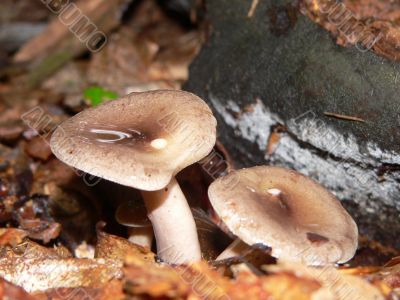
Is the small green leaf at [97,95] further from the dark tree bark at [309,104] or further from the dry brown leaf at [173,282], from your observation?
the dry brown leaf at [173,282]

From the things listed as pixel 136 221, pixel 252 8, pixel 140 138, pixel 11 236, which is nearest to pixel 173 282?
pixel 140 138

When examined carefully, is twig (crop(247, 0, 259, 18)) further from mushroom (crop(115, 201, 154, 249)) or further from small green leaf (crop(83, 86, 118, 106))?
small green leaf (crop(83, 86, 118, 106))

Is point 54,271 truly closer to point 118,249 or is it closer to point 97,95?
point 118,249

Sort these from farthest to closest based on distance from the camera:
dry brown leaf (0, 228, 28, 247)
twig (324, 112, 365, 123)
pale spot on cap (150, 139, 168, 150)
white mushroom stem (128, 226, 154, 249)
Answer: white mushroom stem (128, 226, 154, 249), dry brown leaf (0, 228, 28, 247), twig (324, 112, 365, 123), pale spot on cap (150, 139, 168, 150)

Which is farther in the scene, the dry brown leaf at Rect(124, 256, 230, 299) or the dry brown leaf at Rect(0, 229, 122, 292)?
the dry brown leaf at Rect(0, 229, 122, 292)

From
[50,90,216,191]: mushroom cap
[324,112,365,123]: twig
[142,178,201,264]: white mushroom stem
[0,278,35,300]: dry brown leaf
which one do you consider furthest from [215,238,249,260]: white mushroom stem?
[0,278,35,300]: dry brown leaf

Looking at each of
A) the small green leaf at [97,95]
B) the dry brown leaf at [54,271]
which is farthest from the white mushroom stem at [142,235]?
the small green leaf at [97,95]

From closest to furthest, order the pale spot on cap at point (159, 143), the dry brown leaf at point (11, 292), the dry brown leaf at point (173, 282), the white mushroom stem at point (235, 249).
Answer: the dry brown leaf at point (173, 282) < the dry brown leaf at point (11, 292) < the pale spot on cap at point (159, 143) < the white mushroom stem at point (235, 249)
